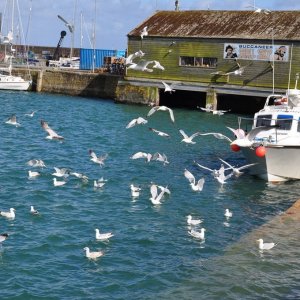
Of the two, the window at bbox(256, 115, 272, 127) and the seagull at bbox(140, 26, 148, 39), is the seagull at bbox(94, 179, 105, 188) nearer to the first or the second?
the window at bbox(256, 115, 272, 127)

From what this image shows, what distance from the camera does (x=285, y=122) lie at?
25625 mm

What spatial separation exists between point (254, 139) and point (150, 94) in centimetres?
2795

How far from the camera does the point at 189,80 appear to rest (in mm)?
51531

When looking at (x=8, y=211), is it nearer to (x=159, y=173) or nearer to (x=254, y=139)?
(x=159, y=173)

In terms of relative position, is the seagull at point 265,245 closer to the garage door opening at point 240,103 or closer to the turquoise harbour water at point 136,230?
the turquoise harbour water at point 136,230

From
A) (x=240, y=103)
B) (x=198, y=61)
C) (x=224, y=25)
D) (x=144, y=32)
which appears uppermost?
(x=224, y=25)

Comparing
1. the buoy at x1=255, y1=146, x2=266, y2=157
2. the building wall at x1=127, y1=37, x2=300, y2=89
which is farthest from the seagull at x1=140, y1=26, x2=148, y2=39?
the buoy at x1=255, y1=146, x2=266, y2=157

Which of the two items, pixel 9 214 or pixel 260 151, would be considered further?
pixel 260 151

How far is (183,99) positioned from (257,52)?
9258 millimetres

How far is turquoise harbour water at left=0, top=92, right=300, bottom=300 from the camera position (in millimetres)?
14016

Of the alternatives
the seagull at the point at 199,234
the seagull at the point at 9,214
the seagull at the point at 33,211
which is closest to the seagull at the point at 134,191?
the seagull at the point at 33,211

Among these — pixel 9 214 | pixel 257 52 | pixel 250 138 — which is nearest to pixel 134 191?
pixel 9 214

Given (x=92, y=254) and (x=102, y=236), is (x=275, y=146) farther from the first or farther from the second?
(x=92, y=254)

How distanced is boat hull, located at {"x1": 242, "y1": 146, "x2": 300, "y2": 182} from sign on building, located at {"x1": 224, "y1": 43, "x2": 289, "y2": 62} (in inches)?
892
